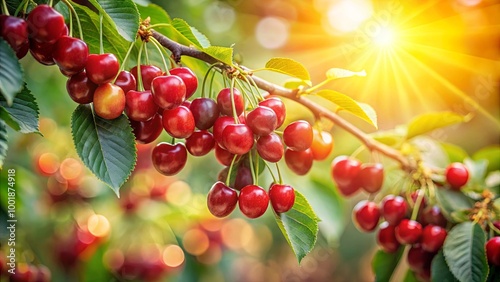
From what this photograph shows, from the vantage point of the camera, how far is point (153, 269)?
6.85ft

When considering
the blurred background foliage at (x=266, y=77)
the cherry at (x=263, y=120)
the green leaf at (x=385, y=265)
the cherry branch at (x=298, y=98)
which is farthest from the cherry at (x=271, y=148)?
the blurred background foliage at (x=266, y=77)

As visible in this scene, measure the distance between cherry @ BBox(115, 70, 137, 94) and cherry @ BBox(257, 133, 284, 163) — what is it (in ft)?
0.82

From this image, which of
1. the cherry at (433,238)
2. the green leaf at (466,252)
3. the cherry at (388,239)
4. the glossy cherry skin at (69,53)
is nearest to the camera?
the glossy cherry skin at (69,53)

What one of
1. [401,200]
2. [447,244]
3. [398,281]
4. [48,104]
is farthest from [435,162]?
[398,281]

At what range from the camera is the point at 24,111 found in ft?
2.76

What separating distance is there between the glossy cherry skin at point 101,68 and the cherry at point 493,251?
→ 0.93 m

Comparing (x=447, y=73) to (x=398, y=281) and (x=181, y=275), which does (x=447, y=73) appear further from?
(x=398, y=281)

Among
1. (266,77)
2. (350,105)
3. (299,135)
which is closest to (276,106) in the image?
(299,135)

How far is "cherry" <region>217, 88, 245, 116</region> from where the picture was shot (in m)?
0.96

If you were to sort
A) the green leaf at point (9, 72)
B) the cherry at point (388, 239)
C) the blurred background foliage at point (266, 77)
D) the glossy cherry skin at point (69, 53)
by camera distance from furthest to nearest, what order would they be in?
1. the blurred background foliage at point (266, 77)
2. the cherry at point (388, 239)
3. the glossy cherry skin at point (69, 53)
4. the green leaf at point (9, 72)

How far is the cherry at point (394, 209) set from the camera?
4.42ft

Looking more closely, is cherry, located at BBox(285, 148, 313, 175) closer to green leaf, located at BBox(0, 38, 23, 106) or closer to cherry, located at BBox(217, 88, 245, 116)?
cherry, located at BBox(217, 88, 245, 116)

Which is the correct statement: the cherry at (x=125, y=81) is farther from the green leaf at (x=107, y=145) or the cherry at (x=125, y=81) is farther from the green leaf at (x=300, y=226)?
the green leaf at (x=300, y=226)

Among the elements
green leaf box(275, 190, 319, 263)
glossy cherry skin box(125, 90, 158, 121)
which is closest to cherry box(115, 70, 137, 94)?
glossy cherry skin box(125, 90, 158, 121)
